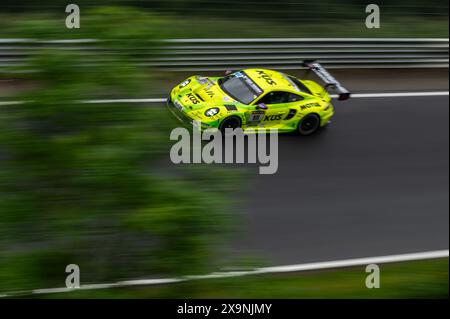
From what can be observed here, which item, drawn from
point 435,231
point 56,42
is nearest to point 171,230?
point 56,42

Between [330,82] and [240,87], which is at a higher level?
[330,82]

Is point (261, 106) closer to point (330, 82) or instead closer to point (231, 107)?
point (231, 107)

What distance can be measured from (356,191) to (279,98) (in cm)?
222

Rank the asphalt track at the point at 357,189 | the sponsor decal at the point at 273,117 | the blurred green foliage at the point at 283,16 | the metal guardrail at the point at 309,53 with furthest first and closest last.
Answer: the blurred green foliage at the point at 283,16, the metal guardrail at the point at 309,53, the sponsor decal at the point at 273,117, the asphalt track at the point at 357,189

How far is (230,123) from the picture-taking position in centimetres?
1105

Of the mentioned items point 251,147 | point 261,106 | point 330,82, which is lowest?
point 251,147

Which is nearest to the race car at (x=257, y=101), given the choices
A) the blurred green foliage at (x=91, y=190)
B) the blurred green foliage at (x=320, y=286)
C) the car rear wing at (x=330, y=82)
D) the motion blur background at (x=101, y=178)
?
the car rear wing at (x=330, y=82)

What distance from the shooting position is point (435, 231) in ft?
33.9

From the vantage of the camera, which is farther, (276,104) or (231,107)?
(276,104)

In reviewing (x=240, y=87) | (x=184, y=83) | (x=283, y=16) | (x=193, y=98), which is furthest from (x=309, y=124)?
(x=283, y=16)

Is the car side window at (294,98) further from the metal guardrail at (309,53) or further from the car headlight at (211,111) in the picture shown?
the metal guardrail at (309,53)

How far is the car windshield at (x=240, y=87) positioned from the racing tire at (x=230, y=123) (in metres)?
0.37

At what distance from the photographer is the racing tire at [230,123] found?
35.8 ft

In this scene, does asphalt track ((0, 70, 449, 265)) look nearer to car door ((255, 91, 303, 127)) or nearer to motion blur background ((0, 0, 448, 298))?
car door ((255, 91, 303, 127))
